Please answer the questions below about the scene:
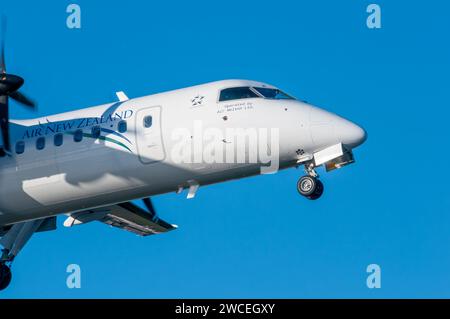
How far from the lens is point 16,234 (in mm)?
26859

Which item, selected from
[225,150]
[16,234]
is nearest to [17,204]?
[16,234]

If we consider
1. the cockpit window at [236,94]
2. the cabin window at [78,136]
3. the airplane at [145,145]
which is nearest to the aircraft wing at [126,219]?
the airplane at [145,145]

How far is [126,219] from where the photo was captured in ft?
92.4

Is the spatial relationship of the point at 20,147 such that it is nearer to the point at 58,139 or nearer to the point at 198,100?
the point at 58,139

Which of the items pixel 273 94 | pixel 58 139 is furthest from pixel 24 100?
pixel 273 94

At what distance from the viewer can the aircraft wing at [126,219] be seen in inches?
1038

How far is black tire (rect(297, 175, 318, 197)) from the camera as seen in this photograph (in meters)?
22.2

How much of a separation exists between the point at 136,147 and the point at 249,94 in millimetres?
3011

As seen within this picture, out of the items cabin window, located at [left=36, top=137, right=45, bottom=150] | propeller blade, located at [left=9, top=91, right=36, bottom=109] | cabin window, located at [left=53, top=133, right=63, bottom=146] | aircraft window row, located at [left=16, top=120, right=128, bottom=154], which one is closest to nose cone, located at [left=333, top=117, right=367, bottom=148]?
aircraft window row, located at [left=16, top=120, right=128, bottom=154]

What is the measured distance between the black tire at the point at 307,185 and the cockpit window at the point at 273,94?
2175 millimetres

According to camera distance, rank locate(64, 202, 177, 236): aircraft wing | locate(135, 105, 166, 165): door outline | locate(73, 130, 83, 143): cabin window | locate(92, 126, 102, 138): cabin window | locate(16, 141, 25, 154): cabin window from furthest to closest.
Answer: locate(64, 202, 177, 236): aircraft wing < locate(16, 141, 25, 154): cabin window < locate(73, 130, 83, 143): cabin window < locate(92, 126, 102, 138): cabin window < locate(135, 105, 166, 165): door outline

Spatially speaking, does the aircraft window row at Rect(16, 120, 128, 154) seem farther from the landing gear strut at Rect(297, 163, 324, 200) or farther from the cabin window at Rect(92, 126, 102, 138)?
the landing gear strut at Rect(297, 163, 324, 200)
